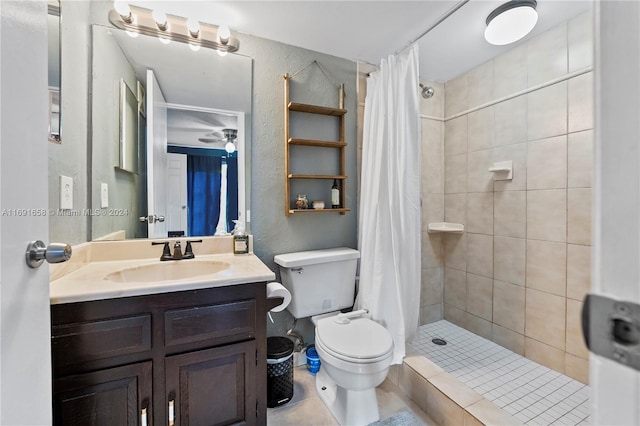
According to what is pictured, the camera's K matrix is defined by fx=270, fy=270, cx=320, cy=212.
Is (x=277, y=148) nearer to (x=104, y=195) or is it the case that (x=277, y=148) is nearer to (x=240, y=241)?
(x=240, y=241)

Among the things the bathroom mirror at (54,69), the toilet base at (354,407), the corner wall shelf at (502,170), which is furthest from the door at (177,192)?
the corner wall shelf at (502,170)

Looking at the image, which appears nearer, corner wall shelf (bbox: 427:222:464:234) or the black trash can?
the black trash can

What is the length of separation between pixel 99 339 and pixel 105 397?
0.20 m

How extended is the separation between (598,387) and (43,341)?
1.00 m

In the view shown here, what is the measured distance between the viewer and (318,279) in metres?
1.70

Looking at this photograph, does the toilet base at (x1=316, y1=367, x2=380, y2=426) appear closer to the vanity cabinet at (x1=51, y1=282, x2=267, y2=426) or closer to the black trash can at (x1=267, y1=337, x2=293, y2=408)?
the black trash can at (x1=267, y1=337, x2=293, y2=408)

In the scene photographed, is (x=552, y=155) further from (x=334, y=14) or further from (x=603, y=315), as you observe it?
(x=603, y=315)

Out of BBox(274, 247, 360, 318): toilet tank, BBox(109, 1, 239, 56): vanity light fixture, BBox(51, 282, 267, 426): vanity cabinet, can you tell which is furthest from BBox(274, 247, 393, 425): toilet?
BBox(109, 1, 239, 56): vanity light fixture

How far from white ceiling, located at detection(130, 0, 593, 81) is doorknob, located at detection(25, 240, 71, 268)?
1.44 metres

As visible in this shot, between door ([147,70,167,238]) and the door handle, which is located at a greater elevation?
door ([147,70,167,238])

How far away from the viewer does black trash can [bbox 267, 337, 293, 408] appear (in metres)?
1.45

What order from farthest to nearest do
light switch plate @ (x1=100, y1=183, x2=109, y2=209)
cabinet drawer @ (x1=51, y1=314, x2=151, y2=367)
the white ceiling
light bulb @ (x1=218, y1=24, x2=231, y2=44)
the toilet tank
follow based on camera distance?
the toilet tank
light bulb @ (x1=218, y1=24, x2=231, y2=44)
the white ceiling
light switch plate @ (x1=100, y1=183, x2=109, y2=209)
cabinet drawer @ (x1=51, y1=314, x2=151, y2=367)

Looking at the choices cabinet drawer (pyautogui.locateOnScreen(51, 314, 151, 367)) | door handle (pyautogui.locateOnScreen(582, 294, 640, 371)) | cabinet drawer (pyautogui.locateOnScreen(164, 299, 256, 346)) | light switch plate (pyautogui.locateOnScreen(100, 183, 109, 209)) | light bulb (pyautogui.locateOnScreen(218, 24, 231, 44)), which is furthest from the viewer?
light bulb (pyautogui.locateOnScreen(218, 24, 231, 44))

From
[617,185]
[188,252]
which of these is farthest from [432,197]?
[617,185]
